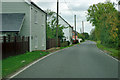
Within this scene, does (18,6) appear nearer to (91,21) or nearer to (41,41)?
(41,41)

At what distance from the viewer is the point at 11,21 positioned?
20.0 metres

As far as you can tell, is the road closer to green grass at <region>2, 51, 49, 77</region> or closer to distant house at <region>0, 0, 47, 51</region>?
green grass at <region>2, 51, 49, 77</region>

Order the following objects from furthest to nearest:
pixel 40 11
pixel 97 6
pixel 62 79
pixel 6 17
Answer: pixel 97 6 < pixel 40 11 < pixel 6 17 < pixel 62 79

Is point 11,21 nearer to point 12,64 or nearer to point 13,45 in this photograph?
point 13,45

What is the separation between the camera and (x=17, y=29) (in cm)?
1852

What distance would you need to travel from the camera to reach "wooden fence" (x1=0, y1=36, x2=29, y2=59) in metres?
13.4

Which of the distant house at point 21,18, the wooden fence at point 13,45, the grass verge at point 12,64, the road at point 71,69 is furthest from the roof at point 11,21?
the road at point 71,69

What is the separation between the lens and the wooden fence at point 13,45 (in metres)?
13.4

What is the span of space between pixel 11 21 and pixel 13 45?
5.57m

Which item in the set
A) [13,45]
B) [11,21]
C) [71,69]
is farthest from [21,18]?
[71,69]

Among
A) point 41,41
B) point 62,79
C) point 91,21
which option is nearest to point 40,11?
point 41,41

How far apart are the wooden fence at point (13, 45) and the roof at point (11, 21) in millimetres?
1712

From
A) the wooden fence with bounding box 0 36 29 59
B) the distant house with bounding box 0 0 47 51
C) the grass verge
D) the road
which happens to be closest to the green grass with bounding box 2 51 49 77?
the grass verge

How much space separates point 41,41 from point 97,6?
128ft
